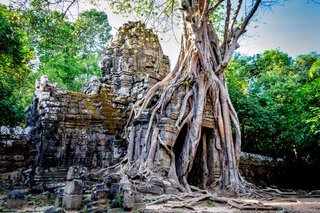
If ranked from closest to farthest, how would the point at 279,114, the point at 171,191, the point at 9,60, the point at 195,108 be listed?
1. the point at 171,191
2. the point at 195,108
3. the point at 9,60
4. the point at 279,114

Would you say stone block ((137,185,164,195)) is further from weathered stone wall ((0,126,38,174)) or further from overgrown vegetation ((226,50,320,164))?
overgrown vegetation ((226,50,320,164))

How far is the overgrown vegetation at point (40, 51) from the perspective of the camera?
19.0 feet

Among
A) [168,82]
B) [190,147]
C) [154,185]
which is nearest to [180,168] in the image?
[190,147]

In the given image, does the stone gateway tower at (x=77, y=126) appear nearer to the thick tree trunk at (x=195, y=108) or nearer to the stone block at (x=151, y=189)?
the thick tree trunk at (x=195, y=108)

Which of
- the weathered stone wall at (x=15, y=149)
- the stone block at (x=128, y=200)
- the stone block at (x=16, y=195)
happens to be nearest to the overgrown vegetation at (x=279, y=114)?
the stone block at (x=128, y=200)

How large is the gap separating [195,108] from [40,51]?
36.7ft

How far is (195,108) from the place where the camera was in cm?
693

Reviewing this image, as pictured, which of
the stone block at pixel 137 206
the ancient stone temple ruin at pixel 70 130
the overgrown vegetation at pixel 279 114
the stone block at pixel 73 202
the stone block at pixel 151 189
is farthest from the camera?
the overgrown vegetation at pixel 279 114

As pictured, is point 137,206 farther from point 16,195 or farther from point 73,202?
point 16,195

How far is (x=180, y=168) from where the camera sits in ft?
21.1

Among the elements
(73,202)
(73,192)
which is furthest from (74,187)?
(73,202)

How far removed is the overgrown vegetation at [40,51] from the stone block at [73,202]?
3128mm

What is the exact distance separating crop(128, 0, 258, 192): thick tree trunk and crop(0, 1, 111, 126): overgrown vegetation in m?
3.10

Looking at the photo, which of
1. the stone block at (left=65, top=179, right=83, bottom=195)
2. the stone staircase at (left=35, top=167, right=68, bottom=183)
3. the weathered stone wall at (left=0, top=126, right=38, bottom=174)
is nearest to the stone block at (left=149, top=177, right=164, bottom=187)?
the stone block at (left=65, top=179, right=83, bottom=195)
